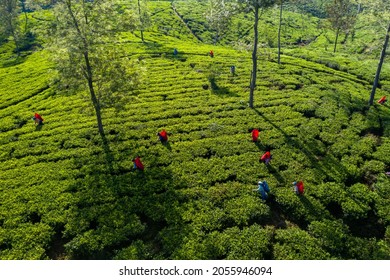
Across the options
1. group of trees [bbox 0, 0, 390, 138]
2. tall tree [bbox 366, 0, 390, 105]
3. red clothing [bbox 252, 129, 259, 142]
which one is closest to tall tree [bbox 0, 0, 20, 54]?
group of trees [bbox 0, 0, 390, 138]

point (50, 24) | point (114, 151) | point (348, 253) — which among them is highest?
point (50, 24)

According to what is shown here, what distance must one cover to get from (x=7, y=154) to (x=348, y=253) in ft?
91.3

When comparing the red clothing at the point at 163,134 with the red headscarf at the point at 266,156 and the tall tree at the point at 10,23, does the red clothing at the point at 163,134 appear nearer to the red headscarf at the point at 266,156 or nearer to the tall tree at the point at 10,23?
the red headscarf at the point at 266,156

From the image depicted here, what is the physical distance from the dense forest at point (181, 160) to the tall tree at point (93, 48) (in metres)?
0.09

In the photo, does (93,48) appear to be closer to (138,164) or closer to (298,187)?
(138,164)

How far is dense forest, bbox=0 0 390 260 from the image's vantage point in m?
17.1

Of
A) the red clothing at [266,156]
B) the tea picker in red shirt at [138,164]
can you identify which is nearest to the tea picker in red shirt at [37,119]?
the tea picker in red shirt at [138,164]

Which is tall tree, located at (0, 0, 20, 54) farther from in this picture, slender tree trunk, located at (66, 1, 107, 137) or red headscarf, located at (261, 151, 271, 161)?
red headscarf, located at (261, 151, 271, 161)

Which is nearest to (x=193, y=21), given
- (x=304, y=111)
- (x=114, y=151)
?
(x=304, y=111)

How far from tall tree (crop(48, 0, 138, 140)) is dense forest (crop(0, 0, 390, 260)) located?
0.31ft

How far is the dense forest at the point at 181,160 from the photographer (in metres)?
17.1

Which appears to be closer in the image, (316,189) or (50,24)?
(316,189)

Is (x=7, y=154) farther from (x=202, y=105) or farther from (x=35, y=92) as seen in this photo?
(x=202, y=105)

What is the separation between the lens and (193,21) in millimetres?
105812
